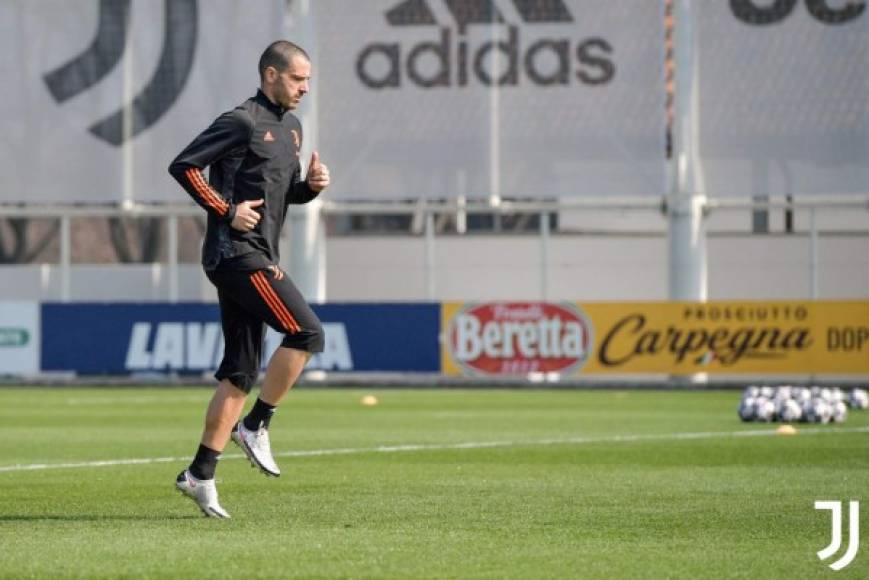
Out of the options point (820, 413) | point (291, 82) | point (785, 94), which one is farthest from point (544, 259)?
point (291, 82)

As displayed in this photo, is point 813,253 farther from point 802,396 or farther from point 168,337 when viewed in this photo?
point 802,396

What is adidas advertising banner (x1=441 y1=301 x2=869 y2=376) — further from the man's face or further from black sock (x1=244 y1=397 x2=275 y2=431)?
the man's face

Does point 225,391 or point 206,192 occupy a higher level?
point 206,192

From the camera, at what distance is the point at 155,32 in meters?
34.0

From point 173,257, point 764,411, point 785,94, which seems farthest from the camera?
point 173,257

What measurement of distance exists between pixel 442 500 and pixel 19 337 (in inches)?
873

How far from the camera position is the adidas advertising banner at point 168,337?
30.2m

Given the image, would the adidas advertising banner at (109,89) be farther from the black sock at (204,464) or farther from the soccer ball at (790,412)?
the black sock at (204,464)

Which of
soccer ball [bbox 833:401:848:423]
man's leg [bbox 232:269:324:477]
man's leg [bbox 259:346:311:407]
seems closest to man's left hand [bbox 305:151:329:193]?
man's leg [bbox 232:269:324:477]

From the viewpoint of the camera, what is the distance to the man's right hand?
8.71 meters

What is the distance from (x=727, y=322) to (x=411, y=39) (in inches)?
303

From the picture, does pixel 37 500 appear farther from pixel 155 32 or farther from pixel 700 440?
pixel 155 32

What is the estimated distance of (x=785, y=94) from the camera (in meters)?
32.0

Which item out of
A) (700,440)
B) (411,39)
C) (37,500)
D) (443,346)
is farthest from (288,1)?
(37,500)
